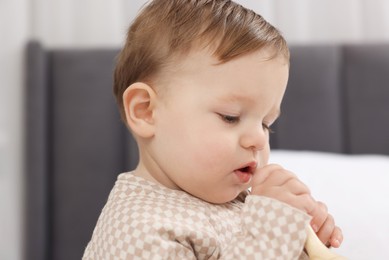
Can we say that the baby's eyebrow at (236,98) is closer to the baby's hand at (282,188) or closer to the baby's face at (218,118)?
the baby's face at (218,118)

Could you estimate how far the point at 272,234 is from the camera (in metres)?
0.78

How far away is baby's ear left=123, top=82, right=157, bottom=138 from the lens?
93 centimetres

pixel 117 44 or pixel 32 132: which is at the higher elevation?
pixel 117 44

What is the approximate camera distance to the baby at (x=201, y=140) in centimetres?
Result: 82

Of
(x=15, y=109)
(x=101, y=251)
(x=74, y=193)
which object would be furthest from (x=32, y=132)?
(x=101, y=251)

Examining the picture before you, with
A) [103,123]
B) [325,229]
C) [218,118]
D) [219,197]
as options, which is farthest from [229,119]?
[103,123]

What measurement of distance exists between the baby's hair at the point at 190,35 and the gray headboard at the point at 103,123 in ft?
2.86

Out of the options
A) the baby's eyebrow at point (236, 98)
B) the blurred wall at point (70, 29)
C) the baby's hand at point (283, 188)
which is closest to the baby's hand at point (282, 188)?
the baby's hand at point (283, 188)

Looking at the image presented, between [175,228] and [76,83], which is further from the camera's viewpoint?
[76,83]

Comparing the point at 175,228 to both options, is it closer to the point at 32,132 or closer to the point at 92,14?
the point at 32,132

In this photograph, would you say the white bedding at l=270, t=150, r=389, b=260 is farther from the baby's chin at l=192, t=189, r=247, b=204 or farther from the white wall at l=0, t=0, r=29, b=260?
the white wall at l=0, t=0, r=29, b=260

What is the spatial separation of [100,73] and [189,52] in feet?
3.25

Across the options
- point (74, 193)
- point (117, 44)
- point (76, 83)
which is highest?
point (117, 44)

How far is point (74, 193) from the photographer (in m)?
1.85
